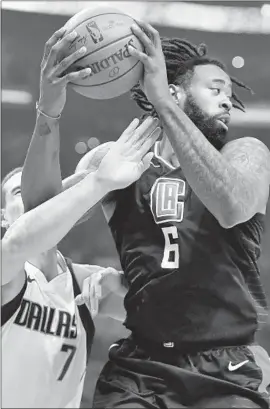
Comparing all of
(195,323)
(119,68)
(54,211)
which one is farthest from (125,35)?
(195,323)

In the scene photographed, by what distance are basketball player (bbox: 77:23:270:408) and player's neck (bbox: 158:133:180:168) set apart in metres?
0.02

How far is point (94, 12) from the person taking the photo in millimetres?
1570

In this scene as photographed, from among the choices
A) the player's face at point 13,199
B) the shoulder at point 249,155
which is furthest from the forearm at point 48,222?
the player's face at point 13,199

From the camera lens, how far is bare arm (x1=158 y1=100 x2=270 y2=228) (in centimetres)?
152

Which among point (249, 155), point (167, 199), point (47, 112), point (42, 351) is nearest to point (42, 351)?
point (42, 351)

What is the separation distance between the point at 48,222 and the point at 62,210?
44 millimetres

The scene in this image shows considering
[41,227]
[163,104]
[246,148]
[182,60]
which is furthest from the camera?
[182,60]

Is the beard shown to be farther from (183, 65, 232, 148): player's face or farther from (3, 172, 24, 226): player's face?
(3, 172, 24, 226): player's face

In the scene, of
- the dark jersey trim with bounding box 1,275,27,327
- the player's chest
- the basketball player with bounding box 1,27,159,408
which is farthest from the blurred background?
the dark jersey trim with bounding box 1,275,27,327

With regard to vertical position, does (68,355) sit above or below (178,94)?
below

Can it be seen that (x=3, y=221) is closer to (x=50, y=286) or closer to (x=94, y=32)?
(x=50, y=286)

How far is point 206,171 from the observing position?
152 centimetres

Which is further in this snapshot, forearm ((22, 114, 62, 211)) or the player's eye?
the player's eye

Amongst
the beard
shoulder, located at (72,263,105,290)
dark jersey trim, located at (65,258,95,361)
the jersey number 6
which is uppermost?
the beard
